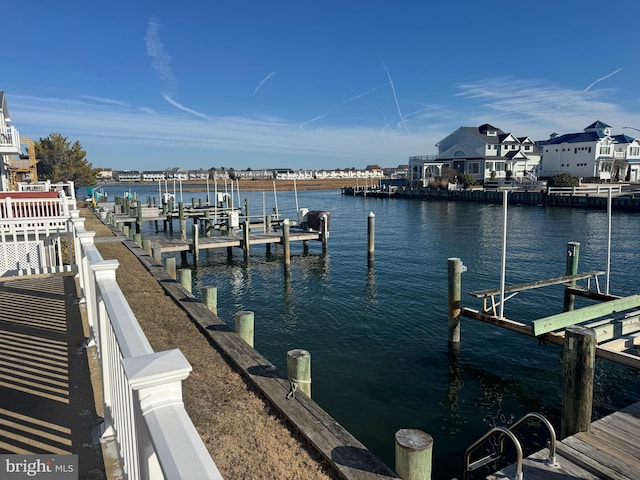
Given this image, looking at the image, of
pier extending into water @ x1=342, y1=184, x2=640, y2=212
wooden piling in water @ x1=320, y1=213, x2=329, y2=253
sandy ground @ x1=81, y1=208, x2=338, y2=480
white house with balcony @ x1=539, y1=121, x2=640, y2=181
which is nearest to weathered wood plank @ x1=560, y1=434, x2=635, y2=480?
sandy ground @ x1=81, y1=208, x2=338, y2=480

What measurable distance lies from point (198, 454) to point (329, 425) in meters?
4.36

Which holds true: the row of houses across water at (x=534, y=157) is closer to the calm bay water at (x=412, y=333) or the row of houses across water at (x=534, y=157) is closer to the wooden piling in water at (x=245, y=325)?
the calm bay water at (x=412, y=333)

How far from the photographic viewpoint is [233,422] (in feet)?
19.0

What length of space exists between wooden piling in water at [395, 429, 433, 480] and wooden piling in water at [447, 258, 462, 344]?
7253 mm

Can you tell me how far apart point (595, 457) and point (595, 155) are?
83517mm

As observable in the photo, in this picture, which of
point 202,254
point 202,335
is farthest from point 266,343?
point 202,254

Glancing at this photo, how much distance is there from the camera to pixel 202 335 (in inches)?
347

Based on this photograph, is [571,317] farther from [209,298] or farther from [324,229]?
[324,229]

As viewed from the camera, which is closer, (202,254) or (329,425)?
(329,425)

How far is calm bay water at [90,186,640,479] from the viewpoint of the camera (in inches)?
376

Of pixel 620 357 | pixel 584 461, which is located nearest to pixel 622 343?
pixel 620 357

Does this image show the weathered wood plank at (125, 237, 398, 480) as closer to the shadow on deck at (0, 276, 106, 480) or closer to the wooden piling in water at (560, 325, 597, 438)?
the shadow on deck at (0, 276, 106, 480)

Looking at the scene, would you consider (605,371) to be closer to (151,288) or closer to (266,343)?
(266,343)

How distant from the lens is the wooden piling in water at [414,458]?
15.9ft
